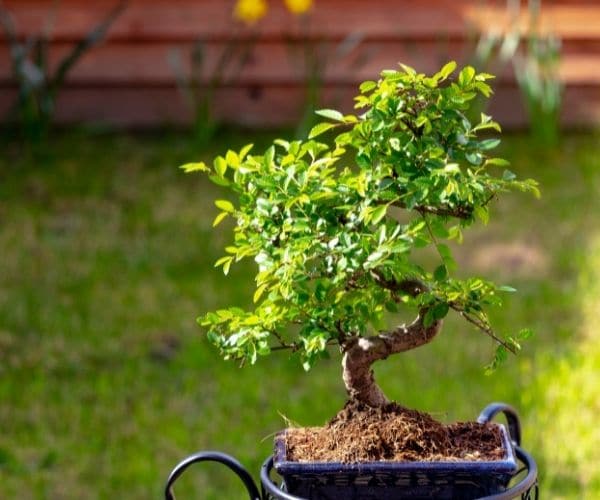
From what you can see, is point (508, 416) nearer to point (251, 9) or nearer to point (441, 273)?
point (441, 273)

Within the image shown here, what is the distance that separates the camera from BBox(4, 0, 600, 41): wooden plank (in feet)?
15.8

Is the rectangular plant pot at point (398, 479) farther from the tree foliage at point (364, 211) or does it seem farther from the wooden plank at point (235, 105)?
the wooden plank at point (235, 105)

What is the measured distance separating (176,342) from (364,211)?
7.17 feet

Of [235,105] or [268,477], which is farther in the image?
[235,105]

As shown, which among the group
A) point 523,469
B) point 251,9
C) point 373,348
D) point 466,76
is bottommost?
point 523,469

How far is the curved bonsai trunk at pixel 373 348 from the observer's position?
1546mm

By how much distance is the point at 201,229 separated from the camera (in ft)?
13.8

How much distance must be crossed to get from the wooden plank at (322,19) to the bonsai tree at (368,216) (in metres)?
3.43

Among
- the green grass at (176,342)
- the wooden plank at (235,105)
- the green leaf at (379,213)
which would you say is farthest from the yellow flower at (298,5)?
the green leaf at (379,213)

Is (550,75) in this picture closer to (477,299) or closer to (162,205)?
(162,205)

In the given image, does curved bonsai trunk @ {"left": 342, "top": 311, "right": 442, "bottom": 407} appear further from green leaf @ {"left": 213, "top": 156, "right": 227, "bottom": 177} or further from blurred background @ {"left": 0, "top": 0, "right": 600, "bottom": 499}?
blurred background @ {"left": 0, "top": 0, "right": 600, "bottom": 499}

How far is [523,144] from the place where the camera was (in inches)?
189

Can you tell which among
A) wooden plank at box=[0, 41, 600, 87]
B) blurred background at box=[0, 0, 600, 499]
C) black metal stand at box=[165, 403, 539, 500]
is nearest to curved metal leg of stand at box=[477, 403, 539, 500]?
black metal stand at box=[165, 403, 539, 500]

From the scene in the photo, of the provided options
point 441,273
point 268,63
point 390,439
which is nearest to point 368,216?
point 441,273
